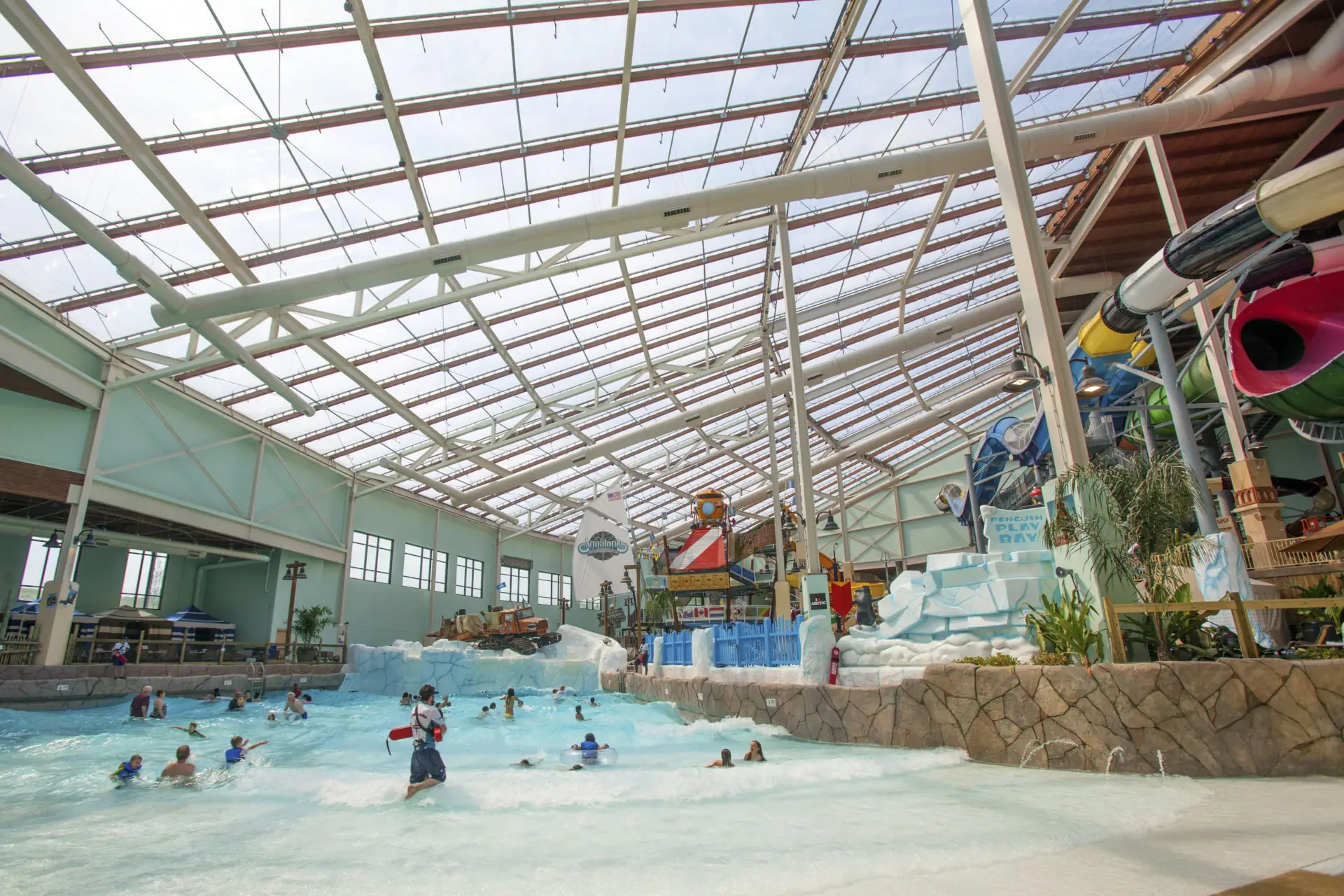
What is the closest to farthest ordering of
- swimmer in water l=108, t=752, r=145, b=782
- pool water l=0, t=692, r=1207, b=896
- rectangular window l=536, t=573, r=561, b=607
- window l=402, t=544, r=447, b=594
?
1. pool water l=0, t=692, r=1207, b=896
2. swimmer in water l=108, t=752, r=145, b=782
3. window l=402, t=544, r=447, b=594
4. rectangular window l=536, t=573, r=561, b=607

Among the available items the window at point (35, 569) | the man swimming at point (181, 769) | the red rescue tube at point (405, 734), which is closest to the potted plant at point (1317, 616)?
the red rescue tube at point (405, 734)

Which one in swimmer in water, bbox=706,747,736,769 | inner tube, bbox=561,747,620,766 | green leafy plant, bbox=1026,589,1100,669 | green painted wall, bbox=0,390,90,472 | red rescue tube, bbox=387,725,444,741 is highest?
green painted wall, bbox=0,390,90,472

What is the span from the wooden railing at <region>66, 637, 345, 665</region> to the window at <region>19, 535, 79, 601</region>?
342 centimetres

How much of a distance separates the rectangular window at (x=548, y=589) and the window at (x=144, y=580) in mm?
17782

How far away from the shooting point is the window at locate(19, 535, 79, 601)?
72.3 ft

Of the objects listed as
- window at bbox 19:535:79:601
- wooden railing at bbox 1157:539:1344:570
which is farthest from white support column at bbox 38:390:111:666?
wooden railing at bbox 1157:539:1344:570

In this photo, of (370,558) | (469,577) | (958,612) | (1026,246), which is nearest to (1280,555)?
(958,612)

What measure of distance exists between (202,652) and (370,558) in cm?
870

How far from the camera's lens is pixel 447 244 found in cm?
1334

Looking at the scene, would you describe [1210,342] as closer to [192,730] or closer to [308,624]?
[192,730]

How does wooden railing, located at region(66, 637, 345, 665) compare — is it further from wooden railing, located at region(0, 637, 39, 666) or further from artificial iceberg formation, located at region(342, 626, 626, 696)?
artificial iceberg formation, located at region(342, 626, 626, 696)

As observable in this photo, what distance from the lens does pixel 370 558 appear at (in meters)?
29.1

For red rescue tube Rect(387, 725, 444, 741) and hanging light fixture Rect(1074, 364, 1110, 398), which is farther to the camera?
hanging light fixture Rect(1074, 364, 1110, 398)

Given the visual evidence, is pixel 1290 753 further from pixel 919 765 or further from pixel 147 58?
pixel 147 58
